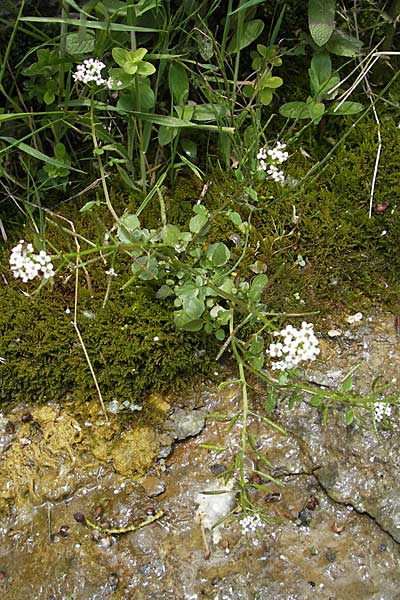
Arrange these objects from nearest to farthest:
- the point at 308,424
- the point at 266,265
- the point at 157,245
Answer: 1. the point at 157,245
2. the point at 308,424
3. the point at 266,265

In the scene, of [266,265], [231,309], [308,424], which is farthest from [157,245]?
[308,424]

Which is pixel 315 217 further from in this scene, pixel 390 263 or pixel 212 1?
pixel 212 1

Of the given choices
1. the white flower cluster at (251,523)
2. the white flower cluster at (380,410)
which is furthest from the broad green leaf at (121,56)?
the white flower cluster at (251,523)

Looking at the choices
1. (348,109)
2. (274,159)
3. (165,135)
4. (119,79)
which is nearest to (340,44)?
(348,109)

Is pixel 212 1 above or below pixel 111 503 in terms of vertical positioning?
above

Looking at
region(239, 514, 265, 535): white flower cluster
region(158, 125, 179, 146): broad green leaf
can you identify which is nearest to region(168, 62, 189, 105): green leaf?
region(158, 125, 179, 146): broad green leaf

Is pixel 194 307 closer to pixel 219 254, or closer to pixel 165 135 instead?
pixel 219 254
